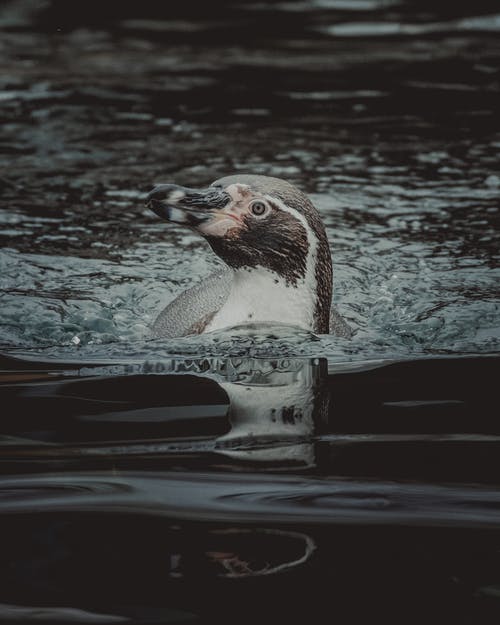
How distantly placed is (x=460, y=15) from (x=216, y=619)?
14.3 metres

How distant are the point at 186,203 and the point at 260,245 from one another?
43cm

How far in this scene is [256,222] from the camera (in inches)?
225

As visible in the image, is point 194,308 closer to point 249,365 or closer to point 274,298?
point 274,298

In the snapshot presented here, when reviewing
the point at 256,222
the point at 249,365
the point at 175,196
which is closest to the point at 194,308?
the point at 256,222

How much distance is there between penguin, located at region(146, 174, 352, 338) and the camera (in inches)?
222

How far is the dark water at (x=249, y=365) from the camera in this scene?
308 cm

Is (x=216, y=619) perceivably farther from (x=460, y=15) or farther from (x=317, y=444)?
(x=460, y=15)

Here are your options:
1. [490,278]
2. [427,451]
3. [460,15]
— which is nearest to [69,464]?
[427,451]

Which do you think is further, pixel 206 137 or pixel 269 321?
pixel 206 137

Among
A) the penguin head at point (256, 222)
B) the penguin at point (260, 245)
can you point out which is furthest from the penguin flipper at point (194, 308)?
the penguin head at point (256, 222)

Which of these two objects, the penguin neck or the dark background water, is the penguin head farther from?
the dark background water

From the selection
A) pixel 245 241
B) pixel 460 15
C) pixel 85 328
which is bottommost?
pixel 85 328

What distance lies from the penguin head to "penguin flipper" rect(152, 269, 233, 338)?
0.37m

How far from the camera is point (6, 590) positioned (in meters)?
2.97
